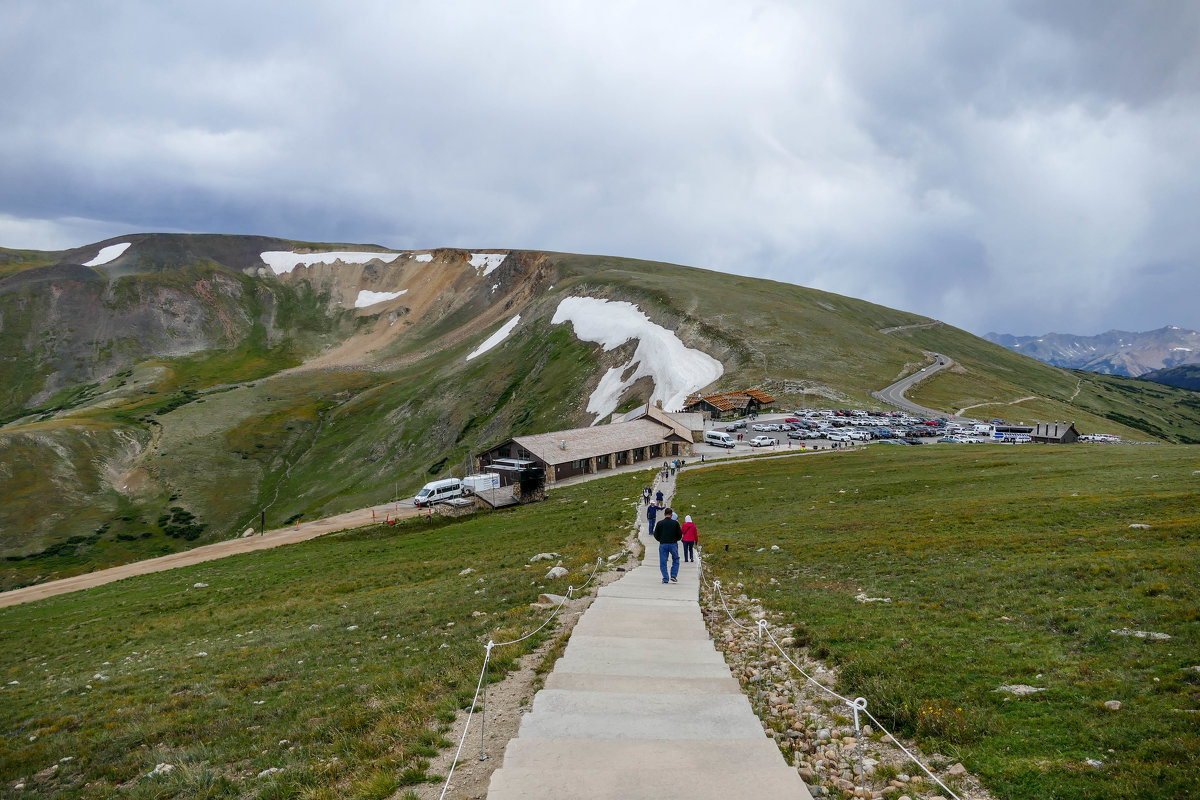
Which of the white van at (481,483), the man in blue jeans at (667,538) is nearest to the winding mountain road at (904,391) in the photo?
the white van at (481,483)

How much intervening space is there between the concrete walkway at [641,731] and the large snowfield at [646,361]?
3407 inches

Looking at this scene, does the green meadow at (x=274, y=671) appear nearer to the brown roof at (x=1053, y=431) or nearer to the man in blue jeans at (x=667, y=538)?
the man in blue jeans at (x=667, y=538)

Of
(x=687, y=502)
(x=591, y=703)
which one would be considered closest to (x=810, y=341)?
(x=687, y=502)

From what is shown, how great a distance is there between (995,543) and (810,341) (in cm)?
11465

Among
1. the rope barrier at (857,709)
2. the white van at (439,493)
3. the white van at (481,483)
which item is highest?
the rope barrier at (857,709)

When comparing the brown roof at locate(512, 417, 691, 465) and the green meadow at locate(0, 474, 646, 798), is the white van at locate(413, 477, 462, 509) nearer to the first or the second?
the brown roof at locate(512, 417, 691, 465)

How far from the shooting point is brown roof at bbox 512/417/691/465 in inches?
2630

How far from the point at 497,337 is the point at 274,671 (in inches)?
6295

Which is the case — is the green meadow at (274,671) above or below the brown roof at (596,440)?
below

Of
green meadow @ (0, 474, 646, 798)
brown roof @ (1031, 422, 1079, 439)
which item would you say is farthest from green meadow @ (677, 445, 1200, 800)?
brown roof @ (1031, 422, 1079, 439)

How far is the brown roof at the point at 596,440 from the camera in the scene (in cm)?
6681

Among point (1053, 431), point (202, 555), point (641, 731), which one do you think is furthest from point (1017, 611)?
point (1053, 431)

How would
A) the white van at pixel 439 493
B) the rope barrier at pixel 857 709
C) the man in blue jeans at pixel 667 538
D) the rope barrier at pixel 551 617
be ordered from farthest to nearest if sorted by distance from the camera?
the white van at pixel 439 493 → the man in blue jeans at pixel 667 538 → the rope barrier at pixel 551 617 → the rope barrier at pixel 857 709

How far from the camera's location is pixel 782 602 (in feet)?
56.7
